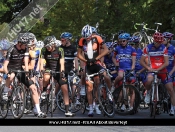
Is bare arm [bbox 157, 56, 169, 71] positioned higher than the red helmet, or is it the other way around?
the red helmet

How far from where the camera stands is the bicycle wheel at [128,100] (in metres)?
13.1

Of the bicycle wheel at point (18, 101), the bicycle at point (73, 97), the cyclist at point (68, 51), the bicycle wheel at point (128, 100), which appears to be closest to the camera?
the bicycle wheel at point (18, 101)

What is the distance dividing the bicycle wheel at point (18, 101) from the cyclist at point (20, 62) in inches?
9.4

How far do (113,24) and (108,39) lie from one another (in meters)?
1.10

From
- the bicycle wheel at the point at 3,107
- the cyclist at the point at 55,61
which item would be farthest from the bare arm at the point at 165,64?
the bicycle wheel at the point at 3,107

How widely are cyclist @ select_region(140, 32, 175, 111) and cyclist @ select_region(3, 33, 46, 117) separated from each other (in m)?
2.51

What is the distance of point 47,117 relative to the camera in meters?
12.8

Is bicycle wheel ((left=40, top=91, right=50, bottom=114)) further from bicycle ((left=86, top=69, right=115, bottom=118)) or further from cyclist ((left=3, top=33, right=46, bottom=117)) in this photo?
bicycle ((left=86, top=69, right=115, bottom=118))

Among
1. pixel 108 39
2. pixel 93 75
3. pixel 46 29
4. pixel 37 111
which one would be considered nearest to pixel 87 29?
pixel 93 75

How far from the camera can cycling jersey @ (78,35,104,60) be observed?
41.9 feet

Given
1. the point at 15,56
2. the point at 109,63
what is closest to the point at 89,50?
the point at 15,56

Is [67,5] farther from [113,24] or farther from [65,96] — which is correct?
[65,96]

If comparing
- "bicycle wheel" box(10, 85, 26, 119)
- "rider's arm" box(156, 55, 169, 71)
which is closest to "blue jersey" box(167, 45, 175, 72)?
"rider's arm" box(156, 55, 169, 71)

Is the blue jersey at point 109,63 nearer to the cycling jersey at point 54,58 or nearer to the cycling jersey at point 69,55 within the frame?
the cycling jersey at point 69,55
